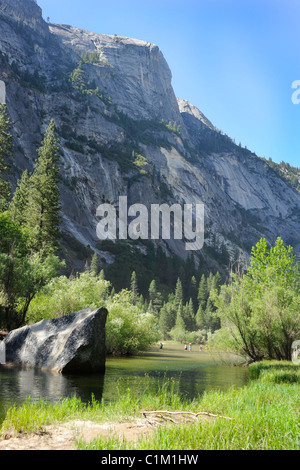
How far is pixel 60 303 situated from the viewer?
3694 cm

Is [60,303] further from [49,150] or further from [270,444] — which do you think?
[270,444]

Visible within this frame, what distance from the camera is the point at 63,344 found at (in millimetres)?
24062

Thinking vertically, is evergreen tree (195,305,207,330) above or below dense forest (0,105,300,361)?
below

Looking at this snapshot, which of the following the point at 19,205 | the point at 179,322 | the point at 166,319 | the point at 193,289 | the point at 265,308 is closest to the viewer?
→ the point at 265,308

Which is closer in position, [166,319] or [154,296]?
[166,319]

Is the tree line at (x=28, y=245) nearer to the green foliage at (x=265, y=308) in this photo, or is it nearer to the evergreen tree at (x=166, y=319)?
the green foliage at (x=265, y=308)

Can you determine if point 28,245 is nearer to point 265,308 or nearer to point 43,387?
point 265,308

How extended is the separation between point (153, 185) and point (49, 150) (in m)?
135

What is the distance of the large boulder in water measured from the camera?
76.6 ft

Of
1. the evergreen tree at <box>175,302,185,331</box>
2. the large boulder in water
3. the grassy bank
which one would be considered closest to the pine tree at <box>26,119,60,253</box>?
the large boulder in water

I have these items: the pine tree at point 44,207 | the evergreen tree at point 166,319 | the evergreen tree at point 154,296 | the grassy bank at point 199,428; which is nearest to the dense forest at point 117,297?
the pine tree at point 44,207

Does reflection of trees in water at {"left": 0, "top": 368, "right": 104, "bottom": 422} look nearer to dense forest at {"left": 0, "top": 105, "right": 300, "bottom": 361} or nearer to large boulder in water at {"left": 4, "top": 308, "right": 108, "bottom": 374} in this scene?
→ large boulder in water at {"left": 4, "top": 308, "right": 108, "bottom": 374}

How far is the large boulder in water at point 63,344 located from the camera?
76.6 feet

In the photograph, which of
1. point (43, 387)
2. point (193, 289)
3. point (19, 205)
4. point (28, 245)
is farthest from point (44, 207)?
point (193, 289)
